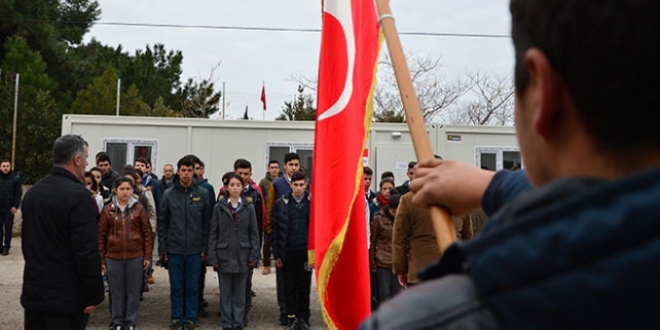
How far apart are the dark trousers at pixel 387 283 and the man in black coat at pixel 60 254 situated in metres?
3.88

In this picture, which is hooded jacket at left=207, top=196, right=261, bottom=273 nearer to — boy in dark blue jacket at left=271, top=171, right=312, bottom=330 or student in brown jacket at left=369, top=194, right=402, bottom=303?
boy in dark blue jacket at left=271, top=171, right=312, bottom=330

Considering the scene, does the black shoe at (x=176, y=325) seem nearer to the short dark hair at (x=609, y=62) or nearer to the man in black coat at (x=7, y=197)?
the man in black coat at (x=7, y=197)

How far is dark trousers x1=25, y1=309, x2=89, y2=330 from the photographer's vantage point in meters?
4.53

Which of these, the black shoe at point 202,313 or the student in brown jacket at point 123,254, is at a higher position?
the student in brown jacket at point 123,254

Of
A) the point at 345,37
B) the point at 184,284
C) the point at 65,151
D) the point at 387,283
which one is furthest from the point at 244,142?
the point at 345,37

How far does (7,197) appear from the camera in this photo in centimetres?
1256

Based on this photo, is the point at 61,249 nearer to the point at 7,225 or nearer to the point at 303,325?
the point at 303,325

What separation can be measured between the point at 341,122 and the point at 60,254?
2.59m

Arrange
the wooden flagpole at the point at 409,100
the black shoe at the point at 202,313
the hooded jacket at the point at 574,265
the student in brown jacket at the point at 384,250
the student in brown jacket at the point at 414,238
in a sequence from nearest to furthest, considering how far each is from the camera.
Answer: the hooded jacket at the point at 574,265 → the wooden flagpole at the point at 409,100 → the student in brown jacket at the point at 414,238 → the student in brown jacket at the point at 384,250 → the black shoe at the point at 202,313

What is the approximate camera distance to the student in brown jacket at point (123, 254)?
23.7 feet

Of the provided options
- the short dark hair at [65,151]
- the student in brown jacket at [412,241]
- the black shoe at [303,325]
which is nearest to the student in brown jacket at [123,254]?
the black shoe at [303,325]

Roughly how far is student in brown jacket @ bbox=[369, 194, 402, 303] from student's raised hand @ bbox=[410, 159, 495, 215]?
613 centimetres

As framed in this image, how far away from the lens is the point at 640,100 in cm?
73

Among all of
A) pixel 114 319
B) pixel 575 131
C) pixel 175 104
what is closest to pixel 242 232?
pixel 114 319
